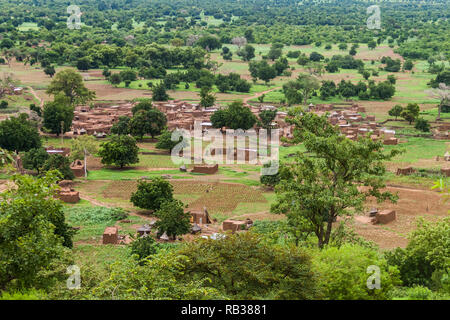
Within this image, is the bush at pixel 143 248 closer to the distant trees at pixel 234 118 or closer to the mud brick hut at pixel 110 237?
the mud brick hut at pixel 110 237

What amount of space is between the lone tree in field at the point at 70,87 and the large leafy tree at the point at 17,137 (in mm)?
18182

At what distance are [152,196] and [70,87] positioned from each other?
35787mm

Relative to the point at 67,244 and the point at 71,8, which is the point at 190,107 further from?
the point at 71,8

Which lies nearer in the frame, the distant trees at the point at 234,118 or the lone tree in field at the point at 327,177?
the lone tree in field at the point at 327,177

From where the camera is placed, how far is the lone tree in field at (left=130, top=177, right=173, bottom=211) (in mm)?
34000

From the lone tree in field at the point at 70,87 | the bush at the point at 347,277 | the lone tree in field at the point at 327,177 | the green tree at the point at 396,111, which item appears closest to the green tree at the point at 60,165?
the lone tree in field at the point at 327,177

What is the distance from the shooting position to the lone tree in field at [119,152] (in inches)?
1743

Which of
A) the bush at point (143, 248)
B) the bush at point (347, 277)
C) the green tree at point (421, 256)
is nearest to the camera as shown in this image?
the bush at point (347, 277)

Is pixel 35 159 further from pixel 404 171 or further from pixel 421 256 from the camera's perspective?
pixel 421 256

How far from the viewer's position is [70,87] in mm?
66250

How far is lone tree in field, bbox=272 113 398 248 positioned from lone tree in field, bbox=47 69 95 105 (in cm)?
4587

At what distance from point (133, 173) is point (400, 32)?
96.3 metres

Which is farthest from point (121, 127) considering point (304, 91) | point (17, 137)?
point (304, 91)

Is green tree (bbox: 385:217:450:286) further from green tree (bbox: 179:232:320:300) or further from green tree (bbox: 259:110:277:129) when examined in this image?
green tree (bbox: 259:110:277:129)
